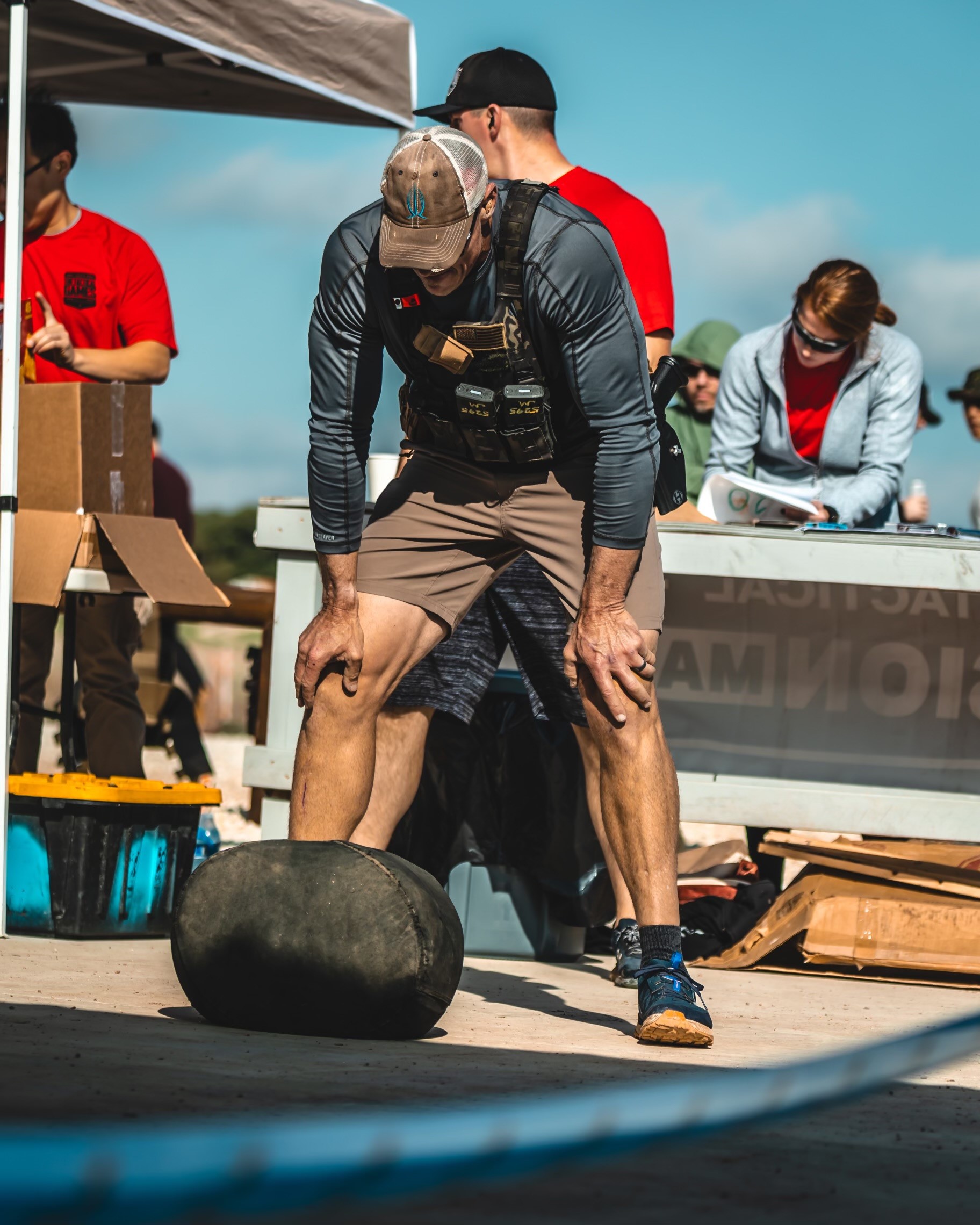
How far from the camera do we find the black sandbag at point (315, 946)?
2.90m

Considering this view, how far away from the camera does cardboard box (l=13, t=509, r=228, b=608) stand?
4551 mm

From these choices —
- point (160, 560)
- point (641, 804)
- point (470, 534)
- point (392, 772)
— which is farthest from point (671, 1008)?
point (160, 560)

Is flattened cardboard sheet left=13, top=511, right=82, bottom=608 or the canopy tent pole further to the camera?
flattened cardboard sheet left=13, top=511, right=82, bottom=608

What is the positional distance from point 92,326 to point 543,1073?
344 centimetres

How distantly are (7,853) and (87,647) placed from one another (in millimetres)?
986

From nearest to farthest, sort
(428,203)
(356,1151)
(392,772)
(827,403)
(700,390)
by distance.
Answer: (356,1151) → (428,203) → (392,772) → (827,403) → (700,390)

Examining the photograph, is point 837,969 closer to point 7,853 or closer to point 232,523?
point 7,853

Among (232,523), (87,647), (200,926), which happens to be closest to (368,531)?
(200,926)

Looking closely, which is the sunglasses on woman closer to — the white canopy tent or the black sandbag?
the white canopy tent

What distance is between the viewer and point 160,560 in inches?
186

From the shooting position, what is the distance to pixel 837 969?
180 inches

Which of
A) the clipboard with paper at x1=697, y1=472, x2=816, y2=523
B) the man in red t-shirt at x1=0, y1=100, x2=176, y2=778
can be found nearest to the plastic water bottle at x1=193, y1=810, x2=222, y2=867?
the man in red t-shirt at x1=0, y1=100, x2=176, y2=778

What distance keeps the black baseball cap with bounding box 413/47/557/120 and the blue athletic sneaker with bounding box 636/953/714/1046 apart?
236cm

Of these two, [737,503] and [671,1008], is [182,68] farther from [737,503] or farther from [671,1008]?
[671,1008]
